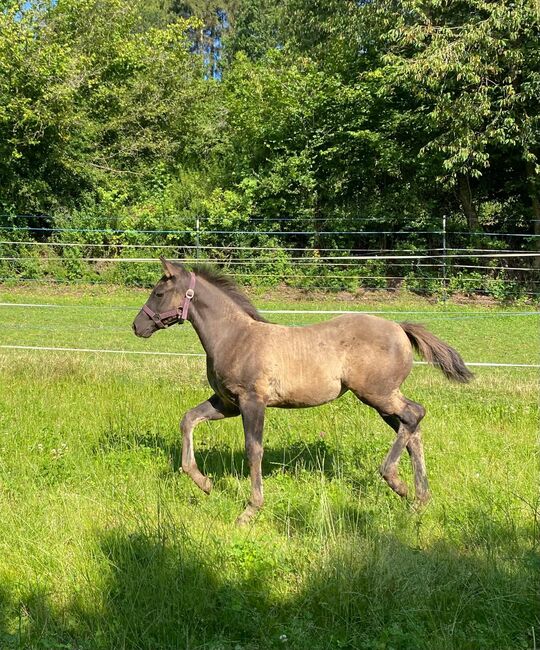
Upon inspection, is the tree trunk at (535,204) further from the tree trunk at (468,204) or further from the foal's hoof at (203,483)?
the foal's hoof at (203,483)

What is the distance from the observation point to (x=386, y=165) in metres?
23.8

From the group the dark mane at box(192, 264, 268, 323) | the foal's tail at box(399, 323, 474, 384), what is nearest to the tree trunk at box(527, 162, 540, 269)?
the foal's tail at box(399, 323, 474, 384)

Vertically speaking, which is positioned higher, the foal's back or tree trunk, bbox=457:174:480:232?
tree trunk, bbox=457:174:480:232

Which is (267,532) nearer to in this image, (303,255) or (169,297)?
(169,297)

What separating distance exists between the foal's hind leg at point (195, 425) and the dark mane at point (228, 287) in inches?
32.4

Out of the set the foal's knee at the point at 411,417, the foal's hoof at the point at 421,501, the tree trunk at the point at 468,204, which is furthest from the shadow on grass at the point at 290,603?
the tree trunk at the point at 468,204

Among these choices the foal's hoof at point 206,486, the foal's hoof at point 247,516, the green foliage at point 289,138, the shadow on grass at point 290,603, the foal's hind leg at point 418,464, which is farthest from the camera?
the green foliage at point 289,138

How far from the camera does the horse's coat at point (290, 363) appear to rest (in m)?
5.76

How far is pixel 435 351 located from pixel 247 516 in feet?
7.44

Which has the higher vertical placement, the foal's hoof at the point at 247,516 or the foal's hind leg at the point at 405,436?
the foal's hind leg at the point at 405,436

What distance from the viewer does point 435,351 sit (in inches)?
243

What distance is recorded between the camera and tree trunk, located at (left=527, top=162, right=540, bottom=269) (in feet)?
70.7

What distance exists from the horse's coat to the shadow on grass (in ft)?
4.70

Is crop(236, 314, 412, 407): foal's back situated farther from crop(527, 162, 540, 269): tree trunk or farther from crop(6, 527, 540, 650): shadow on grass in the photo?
crop(527, 162, 540, 269): tree trunk
